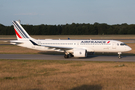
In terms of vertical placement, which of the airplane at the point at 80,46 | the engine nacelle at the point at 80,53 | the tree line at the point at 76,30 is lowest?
the engine nacelle at the point at 80,53

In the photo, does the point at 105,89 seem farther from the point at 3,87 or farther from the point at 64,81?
the point at 3,87

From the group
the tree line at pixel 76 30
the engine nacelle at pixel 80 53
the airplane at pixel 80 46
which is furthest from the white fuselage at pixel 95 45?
the tree line at pixel 76 30

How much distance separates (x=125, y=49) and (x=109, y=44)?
289 centimetres

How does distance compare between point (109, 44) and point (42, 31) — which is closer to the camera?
point (109, 44)

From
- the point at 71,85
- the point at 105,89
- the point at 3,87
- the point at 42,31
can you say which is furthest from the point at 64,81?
the point at 42,31

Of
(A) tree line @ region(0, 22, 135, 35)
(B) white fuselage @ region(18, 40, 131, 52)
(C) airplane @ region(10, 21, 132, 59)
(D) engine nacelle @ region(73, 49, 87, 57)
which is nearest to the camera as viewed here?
(D) engine nacelle @ region(73, 49, 87, 57)

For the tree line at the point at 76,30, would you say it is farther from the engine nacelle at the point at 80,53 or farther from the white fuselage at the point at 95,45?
the engine nacelle at the point at 80,53

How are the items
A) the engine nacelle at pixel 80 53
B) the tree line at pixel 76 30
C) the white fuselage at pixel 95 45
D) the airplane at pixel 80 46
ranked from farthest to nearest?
the tree line at pixel 76 30 → the white fuselage at pixel 95 45 → the airplane at pixel 80 46 → the engine nacelle at pixel 80 53

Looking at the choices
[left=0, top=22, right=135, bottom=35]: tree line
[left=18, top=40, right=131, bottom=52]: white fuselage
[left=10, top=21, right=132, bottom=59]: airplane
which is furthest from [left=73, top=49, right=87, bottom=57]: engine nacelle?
[left=0, top=22, right=135, bottom=35]: tree line

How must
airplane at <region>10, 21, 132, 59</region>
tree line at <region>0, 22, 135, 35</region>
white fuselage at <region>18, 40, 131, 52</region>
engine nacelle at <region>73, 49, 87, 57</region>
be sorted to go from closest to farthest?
1. engine nacelle at <region>73, 49, 87, 57</region>
2. airplane at <region>10, 21, 132, 59</region>
3. white fuselage at <region>18, 40, 131, 52</region>
4. tree line at <region>0, 22, 135, 35</region>

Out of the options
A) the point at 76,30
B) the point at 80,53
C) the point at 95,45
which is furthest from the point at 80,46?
the point at 76,30

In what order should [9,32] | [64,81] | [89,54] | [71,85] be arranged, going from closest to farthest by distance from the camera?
[71,85], [64,81], [89,54], [9,32]

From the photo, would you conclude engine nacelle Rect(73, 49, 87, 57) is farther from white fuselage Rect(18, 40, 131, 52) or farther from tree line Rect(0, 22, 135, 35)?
tree line Rect(0, 22, 135, 35)

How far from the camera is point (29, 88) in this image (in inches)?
527
